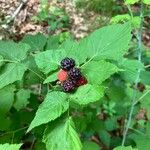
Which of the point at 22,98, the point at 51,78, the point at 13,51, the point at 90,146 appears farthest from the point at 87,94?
the point at 90,146

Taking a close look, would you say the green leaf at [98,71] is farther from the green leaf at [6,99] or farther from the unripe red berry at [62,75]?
the green leaf at [6,99]

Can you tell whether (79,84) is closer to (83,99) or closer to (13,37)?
(83,99)

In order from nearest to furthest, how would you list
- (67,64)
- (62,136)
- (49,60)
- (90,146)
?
1. (62,136)
2. (67,64)
3. (49,60)
4. (90,146)

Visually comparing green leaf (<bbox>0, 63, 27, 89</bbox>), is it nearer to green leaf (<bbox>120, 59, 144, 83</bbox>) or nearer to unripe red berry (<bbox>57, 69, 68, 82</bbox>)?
unripe red berry (<bbox>57, 69, 68, 82</bbox>)

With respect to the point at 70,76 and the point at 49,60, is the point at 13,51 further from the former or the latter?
the point at 70,76

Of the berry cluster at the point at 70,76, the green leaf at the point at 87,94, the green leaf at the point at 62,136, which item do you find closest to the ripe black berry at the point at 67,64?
the berry cluster at the point at 70,76

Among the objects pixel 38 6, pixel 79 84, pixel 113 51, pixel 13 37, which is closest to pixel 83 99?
pixel 79 84
